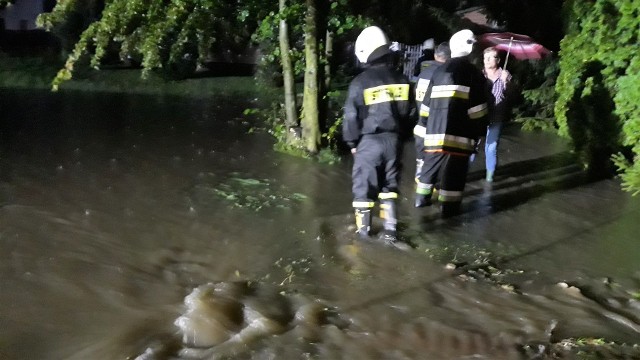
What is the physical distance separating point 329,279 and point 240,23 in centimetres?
538

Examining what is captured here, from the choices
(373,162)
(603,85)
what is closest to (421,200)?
(373,162)

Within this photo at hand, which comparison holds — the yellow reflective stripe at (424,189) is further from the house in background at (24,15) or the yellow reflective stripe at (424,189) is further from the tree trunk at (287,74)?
the house in background at (24,15)

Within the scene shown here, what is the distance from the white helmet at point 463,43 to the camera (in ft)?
20.3

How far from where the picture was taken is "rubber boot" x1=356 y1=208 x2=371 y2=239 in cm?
580

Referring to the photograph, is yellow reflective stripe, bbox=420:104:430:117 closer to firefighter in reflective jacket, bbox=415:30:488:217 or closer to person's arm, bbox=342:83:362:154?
firefighter in reflective jacket, bbox=415:30:488:217

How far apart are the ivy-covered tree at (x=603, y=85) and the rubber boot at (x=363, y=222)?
3.97 m

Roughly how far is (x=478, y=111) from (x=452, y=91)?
16.4 inches

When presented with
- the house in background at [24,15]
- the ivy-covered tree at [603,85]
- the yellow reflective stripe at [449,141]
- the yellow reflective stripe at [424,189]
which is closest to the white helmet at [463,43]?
the yellow reflective stripe at [449,141]

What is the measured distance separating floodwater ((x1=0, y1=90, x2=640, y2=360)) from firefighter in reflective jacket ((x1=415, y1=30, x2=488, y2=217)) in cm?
44

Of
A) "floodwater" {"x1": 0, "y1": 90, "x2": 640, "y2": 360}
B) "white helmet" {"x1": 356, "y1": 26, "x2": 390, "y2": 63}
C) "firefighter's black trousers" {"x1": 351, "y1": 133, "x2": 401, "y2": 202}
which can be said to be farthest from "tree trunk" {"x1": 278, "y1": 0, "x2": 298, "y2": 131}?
"firefighter's black trousers" {"x1": 351, "y1": 133, "x2": 401, "y2": 202}

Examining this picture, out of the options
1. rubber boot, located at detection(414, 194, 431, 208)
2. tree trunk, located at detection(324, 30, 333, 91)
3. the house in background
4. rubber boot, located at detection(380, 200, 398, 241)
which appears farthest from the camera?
the house in background

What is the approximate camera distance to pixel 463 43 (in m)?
6.21

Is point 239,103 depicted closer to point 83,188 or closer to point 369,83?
point 83,188

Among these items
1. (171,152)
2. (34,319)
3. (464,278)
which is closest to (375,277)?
(464,278)
